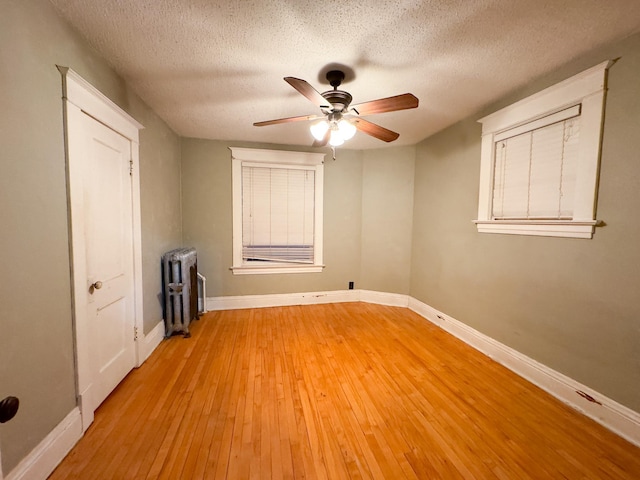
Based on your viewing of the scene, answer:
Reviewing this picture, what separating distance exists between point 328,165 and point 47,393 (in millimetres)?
3683

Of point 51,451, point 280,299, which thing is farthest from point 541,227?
point 51,451

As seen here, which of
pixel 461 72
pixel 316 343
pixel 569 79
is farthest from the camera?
pixel 316 343

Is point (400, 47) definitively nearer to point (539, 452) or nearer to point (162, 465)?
point (539, 452)

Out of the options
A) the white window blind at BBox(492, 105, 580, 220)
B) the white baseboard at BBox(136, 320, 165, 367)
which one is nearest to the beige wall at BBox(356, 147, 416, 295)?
the white window blind at BBox(492, 105, 580, 220)

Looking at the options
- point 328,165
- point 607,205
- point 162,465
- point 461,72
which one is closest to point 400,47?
point 461,72

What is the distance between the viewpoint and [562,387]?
1899 mm

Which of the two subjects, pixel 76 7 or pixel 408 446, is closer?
pixel 76 7

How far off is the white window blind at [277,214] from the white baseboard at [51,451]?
250 centimetres

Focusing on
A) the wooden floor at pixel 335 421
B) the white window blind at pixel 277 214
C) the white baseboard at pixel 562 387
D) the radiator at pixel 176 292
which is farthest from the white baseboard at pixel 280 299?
the white baseboard at pixel 562 387

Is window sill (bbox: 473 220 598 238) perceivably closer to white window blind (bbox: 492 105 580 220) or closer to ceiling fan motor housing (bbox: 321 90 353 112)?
white window blind (bbox: 492 105 580 220)

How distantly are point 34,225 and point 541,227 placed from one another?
337 centimetres

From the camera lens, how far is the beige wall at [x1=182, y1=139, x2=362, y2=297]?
11.7 ft

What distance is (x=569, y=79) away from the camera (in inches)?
72.4

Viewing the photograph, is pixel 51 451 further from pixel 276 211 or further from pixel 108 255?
pixel 276 211
